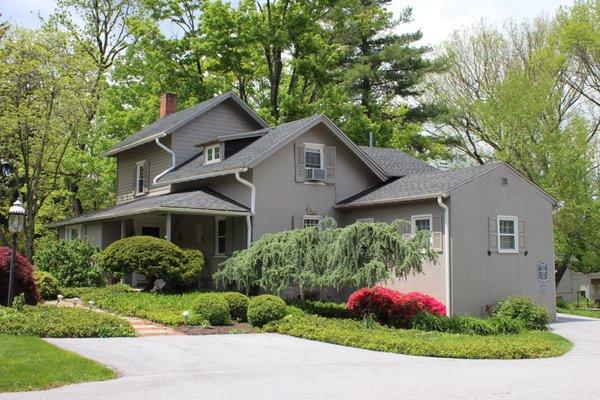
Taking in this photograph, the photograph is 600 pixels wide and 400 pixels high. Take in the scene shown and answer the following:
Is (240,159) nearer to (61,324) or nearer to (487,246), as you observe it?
(487,246)

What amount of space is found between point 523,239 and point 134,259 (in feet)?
40.6

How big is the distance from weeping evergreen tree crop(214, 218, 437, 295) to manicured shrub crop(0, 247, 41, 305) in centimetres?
542

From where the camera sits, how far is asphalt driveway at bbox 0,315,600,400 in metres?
8.57

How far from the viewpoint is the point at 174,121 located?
2719cm

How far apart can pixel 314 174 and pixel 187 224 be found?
219 inches

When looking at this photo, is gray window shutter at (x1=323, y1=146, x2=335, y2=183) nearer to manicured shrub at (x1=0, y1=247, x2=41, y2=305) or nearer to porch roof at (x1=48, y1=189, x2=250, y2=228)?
porch roof at (x1=48, y1=189, x2=250, y2=228)

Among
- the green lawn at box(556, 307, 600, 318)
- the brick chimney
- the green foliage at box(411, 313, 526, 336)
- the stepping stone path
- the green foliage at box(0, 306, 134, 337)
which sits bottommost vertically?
the green lawn at box(556, 307, 600, 318)

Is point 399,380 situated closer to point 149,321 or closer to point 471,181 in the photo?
point 149,321

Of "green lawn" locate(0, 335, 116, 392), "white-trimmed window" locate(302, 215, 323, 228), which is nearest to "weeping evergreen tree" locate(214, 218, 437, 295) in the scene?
"white-trimmed window" locate(302, 215, 323, 228)

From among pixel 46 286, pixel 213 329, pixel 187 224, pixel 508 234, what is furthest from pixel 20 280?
pixel 508 234

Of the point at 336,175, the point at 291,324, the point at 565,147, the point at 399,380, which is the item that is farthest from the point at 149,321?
the point at 565,147

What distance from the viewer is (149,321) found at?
15.7m

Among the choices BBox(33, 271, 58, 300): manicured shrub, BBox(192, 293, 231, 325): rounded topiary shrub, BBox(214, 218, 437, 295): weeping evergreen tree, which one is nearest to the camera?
BBox(192, 293, 231, 325): rounded topiary shrub

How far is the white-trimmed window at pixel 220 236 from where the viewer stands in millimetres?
23047
